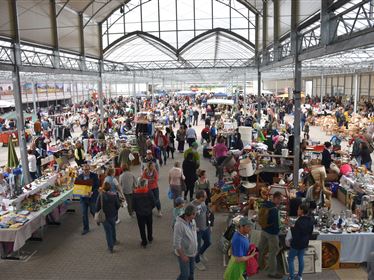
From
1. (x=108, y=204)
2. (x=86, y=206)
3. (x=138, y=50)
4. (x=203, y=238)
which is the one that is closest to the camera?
(x=203, y=238)

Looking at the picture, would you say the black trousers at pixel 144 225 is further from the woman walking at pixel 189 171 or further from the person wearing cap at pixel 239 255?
the person wearing cap at pixel 239 255

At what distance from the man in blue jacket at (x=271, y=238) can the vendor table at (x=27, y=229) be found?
427 centimetres

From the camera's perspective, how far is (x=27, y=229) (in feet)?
22.6

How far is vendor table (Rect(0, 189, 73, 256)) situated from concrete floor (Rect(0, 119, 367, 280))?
389 millimetres

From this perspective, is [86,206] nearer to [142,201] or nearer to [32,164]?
[142,201]

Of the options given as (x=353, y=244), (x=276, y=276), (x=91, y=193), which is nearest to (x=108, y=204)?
Answer: (x=91, y=193)

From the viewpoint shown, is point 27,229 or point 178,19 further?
point 178,19

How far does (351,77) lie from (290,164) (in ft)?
102

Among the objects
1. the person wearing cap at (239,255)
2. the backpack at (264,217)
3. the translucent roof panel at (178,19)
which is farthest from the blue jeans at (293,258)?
the translucent roof panel at (178,19)

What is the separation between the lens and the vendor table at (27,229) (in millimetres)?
6535

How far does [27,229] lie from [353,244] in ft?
19.2

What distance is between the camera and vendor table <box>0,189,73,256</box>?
6.54 metres

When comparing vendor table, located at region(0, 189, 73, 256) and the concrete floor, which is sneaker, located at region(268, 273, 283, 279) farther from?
vendor table, located at region(0, 189, 73, 256)

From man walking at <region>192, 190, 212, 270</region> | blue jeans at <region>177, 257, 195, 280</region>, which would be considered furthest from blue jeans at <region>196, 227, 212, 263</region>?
blue jeans at <region>177, 257, 195, 280</region>
